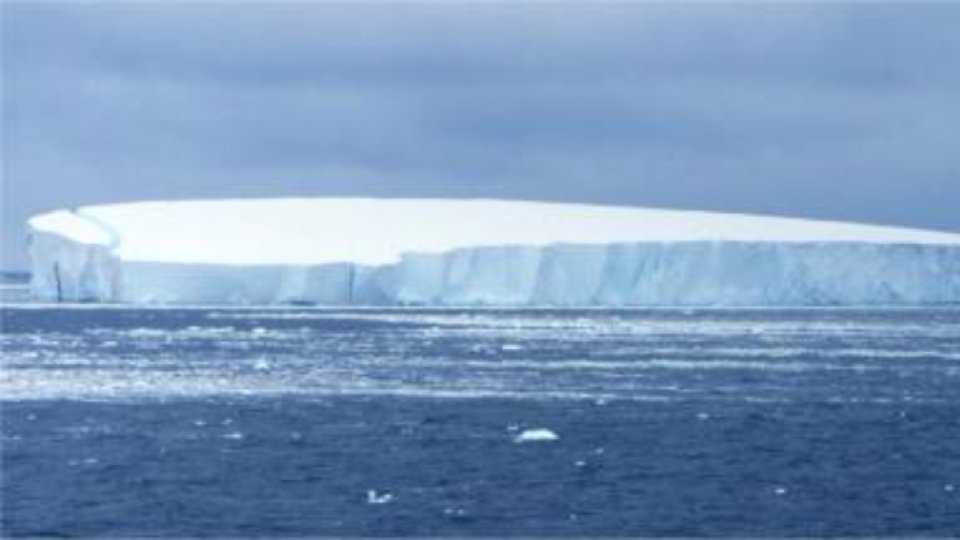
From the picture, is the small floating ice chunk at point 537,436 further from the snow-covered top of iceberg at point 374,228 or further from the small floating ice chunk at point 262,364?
the snow-covered top of iceberg at point 374,228

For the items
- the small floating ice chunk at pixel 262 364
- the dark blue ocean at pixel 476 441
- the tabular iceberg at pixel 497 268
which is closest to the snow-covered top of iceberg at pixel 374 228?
Answer: the tabular iceberg at pixel 497 268

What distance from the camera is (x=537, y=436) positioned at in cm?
1855

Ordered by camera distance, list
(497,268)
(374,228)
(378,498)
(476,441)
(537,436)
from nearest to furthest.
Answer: (378,498) → (476,441) → (537,436) → (497,268) → (374,228)

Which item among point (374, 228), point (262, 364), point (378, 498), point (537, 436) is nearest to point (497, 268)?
point (374, 228)

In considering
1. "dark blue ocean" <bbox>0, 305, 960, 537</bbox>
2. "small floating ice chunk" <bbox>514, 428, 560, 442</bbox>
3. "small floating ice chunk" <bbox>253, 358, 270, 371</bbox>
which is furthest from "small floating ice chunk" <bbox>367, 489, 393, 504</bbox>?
"small floating ice chunk" <bbox>253, 358, 270, 371</bbox>

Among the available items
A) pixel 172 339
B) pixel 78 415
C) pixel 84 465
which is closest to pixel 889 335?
pixel 172 339

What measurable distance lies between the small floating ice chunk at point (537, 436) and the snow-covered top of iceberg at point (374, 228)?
1080 inches

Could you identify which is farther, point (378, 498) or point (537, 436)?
point (537, 436)

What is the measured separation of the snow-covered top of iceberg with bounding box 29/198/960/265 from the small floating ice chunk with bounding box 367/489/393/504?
31.7 m

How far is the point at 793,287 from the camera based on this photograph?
4622 cm

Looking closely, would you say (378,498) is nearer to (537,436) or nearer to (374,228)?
(537,436)

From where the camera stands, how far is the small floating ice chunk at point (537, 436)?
18359 millimetres

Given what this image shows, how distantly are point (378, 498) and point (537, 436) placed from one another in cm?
432

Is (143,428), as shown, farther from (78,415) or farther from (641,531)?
(641,531)
